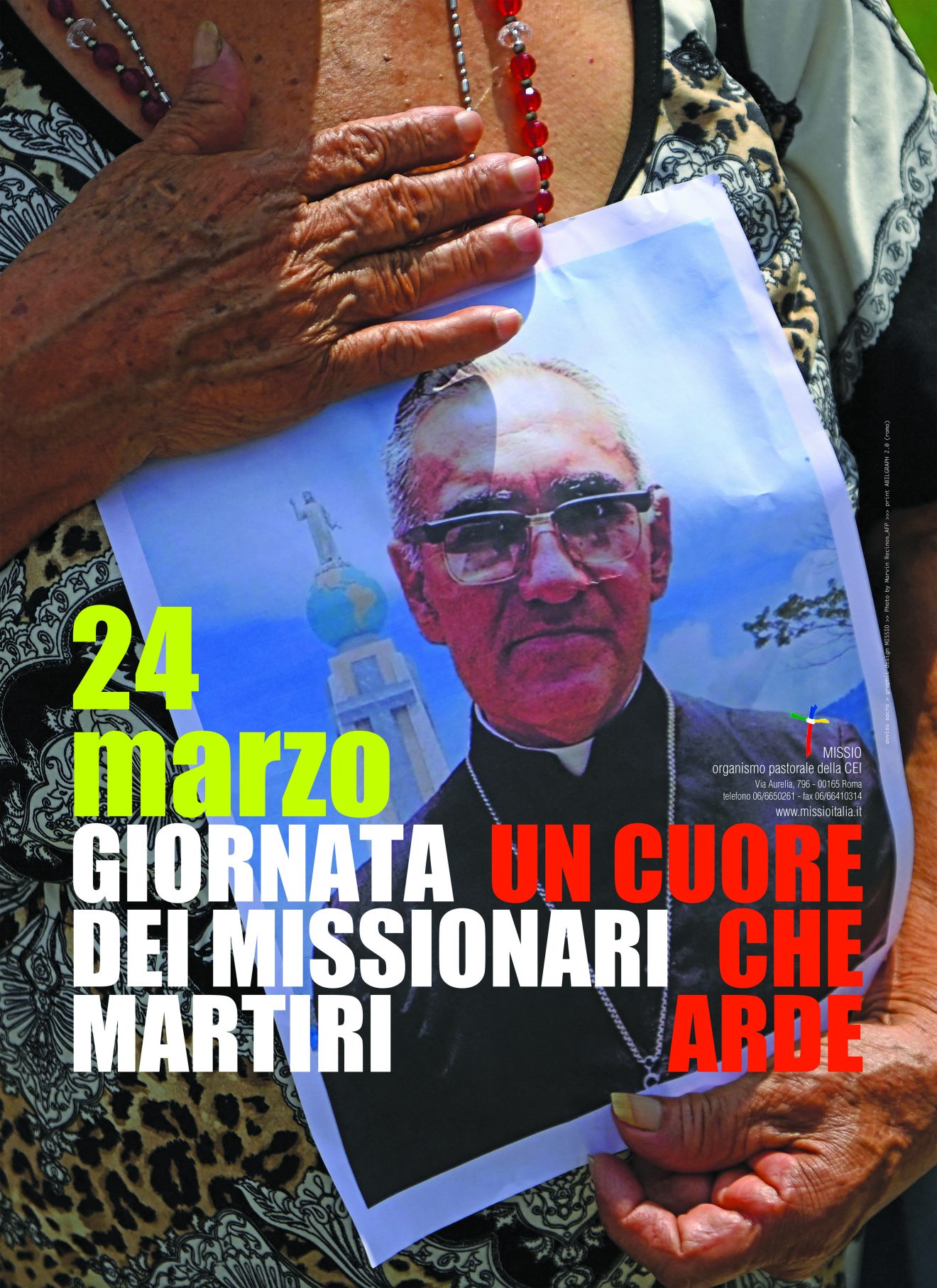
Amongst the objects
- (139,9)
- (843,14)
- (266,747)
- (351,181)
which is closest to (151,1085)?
(266,747)

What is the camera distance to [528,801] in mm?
810

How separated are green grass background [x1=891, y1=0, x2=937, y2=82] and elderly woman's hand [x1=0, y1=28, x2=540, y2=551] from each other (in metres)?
1.37

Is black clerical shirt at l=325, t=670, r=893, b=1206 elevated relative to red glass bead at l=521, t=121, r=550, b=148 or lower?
lower

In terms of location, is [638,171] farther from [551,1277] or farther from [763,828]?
[551,1277]

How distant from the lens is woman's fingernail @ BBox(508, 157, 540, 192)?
0.80 m

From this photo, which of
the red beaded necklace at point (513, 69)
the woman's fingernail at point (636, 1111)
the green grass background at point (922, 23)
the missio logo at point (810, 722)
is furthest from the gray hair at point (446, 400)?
the green grass background at point (922, 23)

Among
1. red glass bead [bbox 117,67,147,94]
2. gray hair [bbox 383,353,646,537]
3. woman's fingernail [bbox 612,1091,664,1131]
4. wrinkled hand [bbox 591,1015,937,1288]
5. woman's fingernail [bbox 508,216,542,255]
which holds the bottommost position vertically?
wrinkled hand [bbox 591,1015,937,1288]

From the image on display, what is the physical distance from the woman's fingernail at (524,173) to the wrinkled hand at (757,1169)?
667 mm

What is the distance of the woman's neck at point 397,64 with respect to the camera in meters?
0.78

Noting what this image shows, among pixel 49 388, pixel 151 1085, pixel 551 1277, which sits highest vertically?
pixel 49 388

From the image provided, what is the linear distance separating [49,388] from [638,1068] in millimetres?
637

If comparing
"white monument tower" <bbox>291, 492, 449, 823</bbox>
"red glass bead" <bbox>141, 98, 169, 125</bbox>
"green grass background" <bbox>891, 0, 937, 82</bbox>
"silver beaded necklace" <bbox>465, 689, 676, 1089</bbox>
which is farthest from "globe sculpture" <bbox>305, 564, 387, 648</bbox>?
"green grass background" <bbox>891, 0, 937, 82</bbox>

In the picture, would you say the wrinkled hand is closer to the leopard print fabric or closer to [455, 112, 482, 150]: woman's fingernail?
the leopard print fabric

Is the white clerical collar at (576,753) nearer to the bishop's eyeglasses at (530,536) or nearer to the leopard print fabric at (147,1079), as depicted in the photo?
the bishop's eyeglasses at (530,536)
